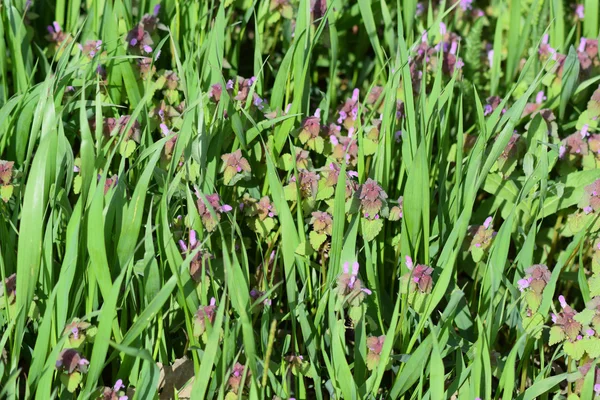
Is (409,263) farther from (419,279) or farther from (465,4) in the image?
(465,4)

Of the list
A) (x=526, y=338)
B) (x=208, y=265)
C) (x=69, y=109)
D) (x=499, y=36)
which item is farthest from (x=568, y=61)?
(x=69, y=109)

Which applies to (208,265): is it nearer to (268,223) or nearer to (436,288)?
(268,223)

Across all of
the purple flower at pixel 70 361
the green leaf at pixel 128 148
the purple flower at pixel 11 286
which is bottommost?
the purple flower at pixel 70 361

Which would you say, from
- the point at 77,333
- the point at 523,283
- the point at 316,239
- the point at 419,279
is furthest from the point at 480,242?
the point at 77,333

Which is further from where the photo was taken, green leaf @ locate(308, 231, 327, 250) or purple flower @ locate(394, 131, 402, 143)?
purple flower @ locate(394, 131, 402, 143)

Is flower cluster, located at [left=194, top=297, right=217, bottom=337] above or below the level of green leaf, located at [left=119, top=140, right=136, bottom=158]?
below

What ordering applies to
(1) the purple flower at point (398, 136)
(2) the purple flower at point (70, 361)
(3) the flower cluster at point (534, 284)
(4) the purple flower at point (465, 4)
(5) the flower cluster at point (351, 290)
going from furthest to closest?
1. (4) the purple flower at point (465, 4)
2. (1) the purple flower at point (398, 136)
3. (3) the flower cluster at point (534, 284)
4. (5) the flower cluster at point (351, 290)
5. (2) the purple flower at point (70, 361)

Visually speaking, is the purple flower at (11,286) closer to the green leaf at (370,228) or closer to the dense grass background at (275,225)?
the dense grass background at (275,225)

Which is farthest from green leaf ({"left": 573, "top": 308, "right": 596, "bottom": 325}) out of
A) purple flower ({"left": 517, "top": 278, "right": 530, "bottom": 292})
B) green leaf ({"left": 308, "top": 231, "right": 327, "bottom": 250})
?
green leaf ({"left": 308, "top": 231, "right": 327, "bottom": 250})

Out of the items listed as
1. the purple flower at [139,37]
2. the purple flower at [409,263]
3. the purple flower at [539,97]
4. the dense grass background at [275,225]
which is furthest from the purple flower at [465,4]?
the purple flower at [409,263]

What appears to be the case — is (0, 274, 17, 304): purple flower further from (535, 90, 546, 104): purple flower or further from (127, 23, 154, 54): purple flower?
(535, 90, 546, 104): purple flower
